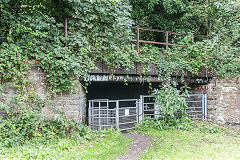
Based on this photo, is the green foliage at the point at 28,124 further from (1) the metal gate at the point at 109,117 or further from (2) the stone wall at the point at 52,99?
(1) the metal gate at the point at 109,117

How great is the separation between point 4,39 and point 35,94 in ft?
5.63

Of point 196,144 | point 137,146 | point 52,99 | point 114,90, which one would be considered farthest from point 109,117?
point 196,144

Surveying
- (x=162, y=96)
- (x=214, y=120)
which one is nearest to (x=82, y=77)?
(x=162, y=96)

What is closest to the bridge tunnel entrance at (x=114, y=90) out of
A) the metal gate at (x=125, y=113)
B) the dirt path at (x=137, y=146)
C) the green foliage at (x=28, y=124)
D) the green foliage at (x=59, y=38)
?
the metal gate at (x=125, y=113)

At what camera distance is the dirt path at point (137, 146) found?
506 cm

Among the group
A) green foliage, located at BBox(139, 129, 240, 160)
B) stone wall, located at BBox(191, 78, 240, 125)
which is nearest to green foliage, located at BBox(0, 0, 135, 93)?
green foliage, located at BBox(139, 129, 240, 160)

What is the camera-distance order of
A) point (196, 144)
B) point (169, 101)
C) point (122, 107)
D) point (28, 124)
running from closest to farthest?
point (28, 124)
point (196, 144)
point (169, 101)
point (122, 107)

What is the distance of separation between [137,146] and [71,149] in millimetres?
1893

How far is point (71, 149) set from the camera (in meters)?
5.05

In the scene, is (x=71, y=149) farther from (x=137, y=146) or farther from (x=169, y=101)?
(x=169, y=101)

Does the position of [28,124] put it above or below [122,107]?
above

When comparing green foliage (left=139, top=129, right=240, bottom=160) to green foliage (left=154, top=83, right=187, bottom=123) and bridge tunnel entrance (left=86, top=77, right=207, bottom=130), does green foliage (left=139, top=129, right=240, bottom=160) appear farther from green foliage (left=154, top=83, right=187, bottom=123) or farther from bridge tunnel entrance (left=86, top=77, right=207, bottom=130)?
bridge tunnel entrance (left=86, top=77, right=207, bottom=130)

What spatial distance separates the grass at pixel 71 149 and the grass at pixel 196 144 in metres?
0.86

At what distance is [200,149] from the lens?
5.39 metres
